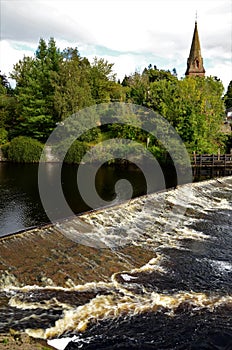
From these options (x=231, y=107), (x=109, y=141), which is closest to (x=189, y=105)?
(x=109, y=141)

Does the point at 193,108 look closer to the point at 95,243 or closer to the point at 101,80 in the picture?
the point at 101,80

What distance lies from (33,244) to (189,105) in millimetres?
32598

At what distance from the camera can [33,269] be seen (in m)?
12.2

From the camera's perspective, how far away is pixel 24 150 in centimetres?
4222

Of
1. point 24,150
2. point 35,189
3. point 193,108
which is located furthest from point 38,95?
point 35,189

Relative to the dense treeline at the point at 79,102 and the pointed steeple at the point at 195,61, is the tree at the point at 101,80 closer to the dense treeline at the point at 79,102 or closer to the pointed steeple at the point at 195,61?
the dense treeline at the point at 79,102

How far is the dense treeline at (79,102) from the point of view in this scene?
42.1 m

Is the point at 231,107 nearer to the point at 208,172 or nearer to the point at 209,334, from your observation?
the point at 208,172

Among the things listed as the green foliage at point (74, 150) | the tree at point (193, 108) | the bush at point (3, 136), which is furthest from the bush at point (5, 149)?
the tree at point (193, 108)

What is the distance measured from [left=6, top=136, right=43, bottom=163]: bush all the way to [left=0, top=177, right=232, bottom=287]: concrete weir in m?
23.9

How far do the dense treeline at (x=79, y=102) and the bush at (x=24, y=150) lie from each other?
2166mm

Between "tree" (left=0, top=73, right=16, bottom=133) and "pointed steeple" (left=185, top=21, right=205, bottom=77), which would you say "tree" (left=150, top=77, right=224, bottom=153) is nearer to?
"pointed steeple" (left=185, top=21, right=205, bottom=77)

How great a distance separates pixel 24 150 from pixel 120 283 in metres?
32.8

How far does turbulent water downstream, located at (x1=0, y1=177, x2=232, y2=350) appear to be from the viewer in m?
9.41
